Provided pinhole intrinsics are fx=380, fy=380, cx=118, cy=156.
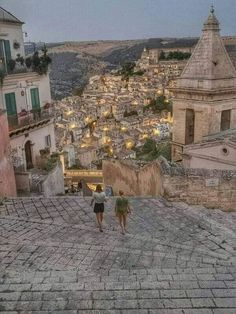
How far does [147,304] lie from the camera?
613cm

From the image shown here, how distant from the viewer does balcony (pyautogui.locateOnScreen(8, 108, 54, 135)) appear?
764 inches

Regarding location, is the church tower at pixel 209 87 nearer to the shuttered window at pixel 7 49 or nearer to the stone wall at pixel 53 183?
the stone wall at pixel 53 183

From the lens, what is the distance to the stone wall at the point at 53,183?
16256mm

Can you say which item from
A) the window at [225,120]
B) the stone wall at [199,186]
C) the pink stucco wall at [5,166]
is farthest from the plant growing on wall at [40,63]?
the stone wall at [199,186]

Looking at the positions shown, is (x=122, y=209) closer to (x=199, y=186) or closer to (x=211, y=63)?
(x=199, y=186)

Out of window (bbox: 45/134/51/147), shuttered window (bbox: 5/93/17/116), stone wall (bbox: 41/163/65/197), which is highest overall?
shuttered window (bbox: 5/93/17/116)

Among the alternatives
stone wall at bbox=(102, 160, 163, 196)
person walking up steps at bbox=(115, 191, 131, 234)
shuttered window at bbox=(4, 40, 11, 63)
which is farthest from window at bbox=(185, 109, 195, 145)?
person walking up steps at bbox=(115, 191, 131, 234)

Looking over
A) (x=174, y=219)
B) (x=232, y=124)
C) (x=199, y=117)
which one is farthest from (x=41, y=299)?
(x=232, y=124)

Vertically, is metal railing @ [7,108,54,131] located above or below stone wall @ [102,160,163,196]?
above

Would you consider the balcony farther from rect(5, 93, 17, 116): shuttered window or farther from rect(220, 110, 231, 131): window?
rect(220, 110, 231, 131): window

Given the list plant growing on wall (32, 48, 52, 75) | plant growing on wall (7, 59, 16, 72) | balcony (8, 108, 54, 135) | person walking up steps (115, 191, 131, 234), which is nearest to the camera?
person walking up steps (115, 191, 131, 234)

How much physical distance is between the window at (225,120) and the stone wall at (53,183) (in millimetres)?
8548

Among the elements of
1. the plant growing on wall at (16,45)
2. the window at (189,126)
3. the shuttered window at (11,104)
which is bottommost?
the window at (189,126)

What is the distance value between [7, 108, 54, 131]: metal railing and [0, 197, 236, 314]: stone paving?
883cm
